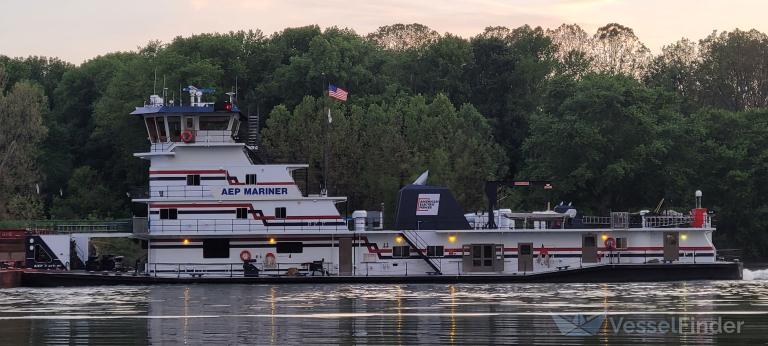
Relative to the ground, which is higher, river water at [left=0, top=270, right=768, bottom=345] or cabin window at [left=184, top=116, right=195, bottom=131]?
cabin window at [left=184, top=116, right=195, bottom=131]

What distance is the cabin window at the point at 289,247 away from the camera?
163ft

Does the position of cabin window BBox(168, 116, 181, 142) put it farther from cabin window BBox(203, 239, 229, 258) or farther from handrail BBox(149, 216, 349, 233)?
cabin window BBox(203, 239, 229, 258)

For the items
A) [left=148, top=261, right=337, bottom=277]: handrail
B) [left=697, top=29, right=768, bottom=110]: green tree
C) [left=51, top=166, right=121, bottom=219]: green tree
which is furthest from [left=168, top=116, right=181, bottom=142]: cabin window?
[left=697, top=29, right=768, bottom=110]: green tree

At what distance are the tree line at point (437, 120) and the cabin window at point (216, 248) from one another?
56.5 ft

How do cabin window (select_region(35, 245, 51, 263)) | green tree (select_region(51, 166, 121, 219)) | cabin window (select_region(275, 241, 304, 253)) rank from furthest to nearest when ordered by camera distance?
1. green tree (select_region(51, 166, 121, 219))
2. cabin window (select_region(35, 245, 51, 263))
3. cabin window (select_region(275, 241, 304, 253))

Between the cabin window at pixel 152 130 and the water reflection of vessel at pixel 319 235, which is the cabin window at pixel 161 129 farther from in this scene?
the cabin window at pixel 152 130

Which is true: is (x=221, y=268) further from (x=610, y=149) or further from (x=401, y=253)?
(x=610, y=149)

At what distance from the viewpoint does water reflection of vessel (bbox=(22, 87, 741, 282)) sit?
162ft

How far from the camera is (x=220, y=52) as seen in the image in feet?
300

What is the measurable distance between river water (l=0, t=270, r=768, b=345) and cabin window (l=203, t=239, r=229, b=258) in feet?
6.39

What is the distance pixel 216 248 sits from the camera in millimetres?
49688

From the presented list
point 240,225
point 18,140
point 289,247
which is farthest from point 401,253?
point 18,140

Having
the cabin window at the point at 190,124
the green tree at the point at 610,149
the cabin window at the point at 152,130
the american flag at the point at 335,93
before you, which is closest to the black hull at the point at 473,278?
the cabin window at the point at 152,130

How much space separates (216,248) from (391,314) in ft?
46.9
